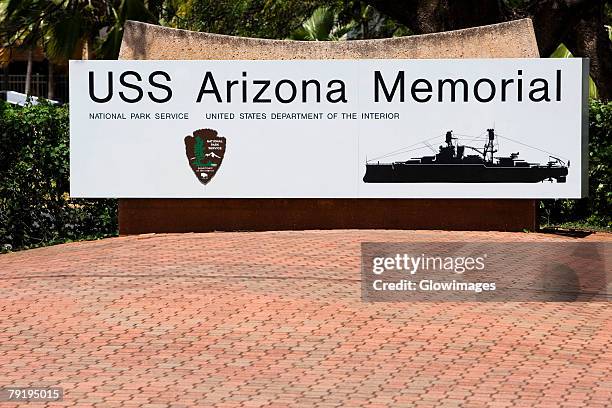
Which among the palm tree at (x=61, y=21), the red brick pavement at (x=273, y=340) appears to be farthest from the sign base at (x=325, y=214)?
the palm tree at (x=61, y=21)

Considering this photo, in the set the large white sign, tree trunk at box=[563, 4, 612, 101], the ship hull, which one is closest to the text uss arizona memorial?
the large white sign

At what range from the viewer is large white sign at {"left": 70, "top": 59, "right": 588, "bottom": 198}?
1549cm

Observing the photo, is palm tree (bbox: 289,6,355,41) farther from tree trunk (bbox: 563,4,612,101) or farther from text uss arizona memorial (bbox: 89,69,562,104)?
text uss arizona memorial (bbox: 89,69,562,104)

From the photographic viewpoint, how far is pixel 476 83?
15.5 m

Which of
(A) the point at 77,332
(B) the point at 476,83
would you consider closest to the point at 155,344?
(A) the point at 77,332

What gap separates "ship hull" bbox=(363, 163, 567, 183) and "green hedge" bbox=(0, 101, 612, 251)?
186 cm

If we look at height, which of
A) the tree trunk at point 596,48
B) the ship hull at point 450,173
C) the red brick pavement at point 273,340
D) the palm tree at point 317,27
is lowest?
the red brick pavement at point 273,340

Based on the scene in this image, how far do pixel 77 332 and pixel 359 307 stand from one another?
2.53 metres

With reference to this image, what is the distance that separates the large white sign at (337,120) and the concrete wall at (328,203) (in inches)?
10.7

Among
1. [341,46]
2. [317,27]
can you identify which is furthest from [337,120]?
[317,27]

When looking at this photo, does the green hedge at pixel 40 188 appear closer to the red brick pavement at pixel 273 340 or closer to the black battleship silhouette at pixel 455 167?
the black battleship silhouette at pixel 455 167

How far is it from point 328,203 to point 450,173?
5.51ft

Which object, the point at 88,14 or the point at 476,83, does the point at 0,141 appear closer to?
the point at 476,83

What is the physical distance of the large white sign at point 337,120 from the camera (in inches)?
610
